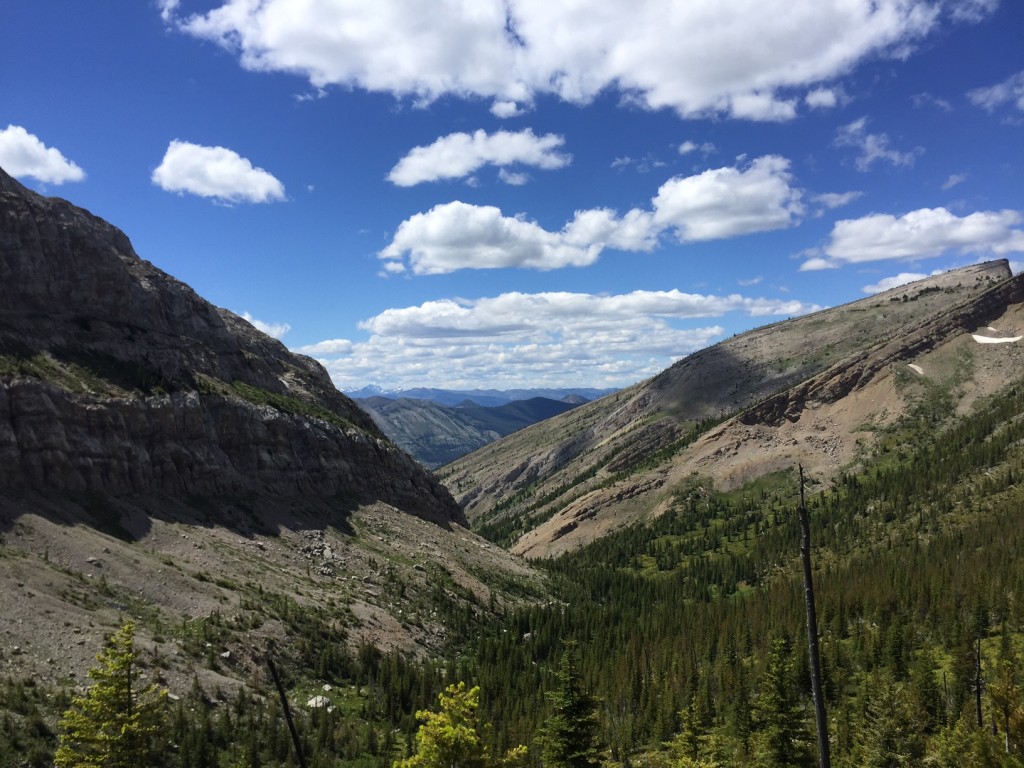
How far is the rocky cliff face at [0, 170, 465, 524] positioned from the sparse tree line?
38.1m

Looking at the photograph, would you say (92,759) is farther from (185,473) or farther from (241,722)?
(185,473)

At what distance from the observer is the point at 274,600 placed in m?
78.9

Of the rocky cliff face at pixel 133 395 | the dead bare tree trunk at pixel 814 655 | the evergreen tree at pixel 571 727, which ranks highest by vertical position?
the rocky cliff face at pixel 133 395

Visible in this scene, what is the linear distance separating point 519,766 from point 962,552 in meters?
123

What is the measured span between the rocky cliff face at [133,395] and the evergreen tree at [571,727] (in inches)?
3040

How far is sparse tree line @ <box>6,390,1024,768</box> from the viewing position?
3572 centimetres

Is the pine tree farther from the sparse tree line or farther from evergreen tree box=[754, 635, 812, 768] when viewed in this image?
evergreen tree box=[754, 635, 812, 768]

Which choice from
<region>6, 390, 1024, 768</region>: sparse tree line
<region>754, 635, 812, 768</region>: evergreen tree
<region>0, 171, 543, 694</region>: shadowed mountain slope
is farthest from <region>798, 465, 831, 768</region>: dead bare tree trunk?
<region>0, 171, 543, 694</region>: shadowed mountain slope

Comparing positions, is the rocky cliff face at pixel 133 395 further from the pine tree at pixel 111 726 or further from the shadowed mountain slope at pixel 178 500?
the pine tree at pixel 111 726

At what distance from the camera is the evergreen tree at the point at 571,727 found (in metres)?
33.8

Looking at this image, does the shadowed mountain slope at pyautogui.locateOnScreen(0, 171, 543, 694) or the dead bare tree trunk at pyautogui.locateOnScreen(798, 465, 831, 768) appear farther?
the shadowed mountain slope at pyautogui.locateOnScreen(0, 171, 543, 694)

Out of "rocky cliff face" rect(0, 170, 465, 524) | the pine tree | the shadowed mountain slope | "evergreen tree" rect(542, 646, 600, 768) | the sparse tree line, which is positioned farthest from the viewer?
"rocky cliff face" rect(0, 170, 465, 524)

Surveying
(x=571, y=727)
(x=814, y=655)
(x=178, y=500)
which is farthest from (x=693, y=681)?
(x=178, y=500)

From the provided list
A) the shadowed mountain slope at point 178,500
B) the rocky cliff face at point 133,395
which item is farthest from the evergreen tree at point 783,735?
the rocky cliff face at point 133,395
